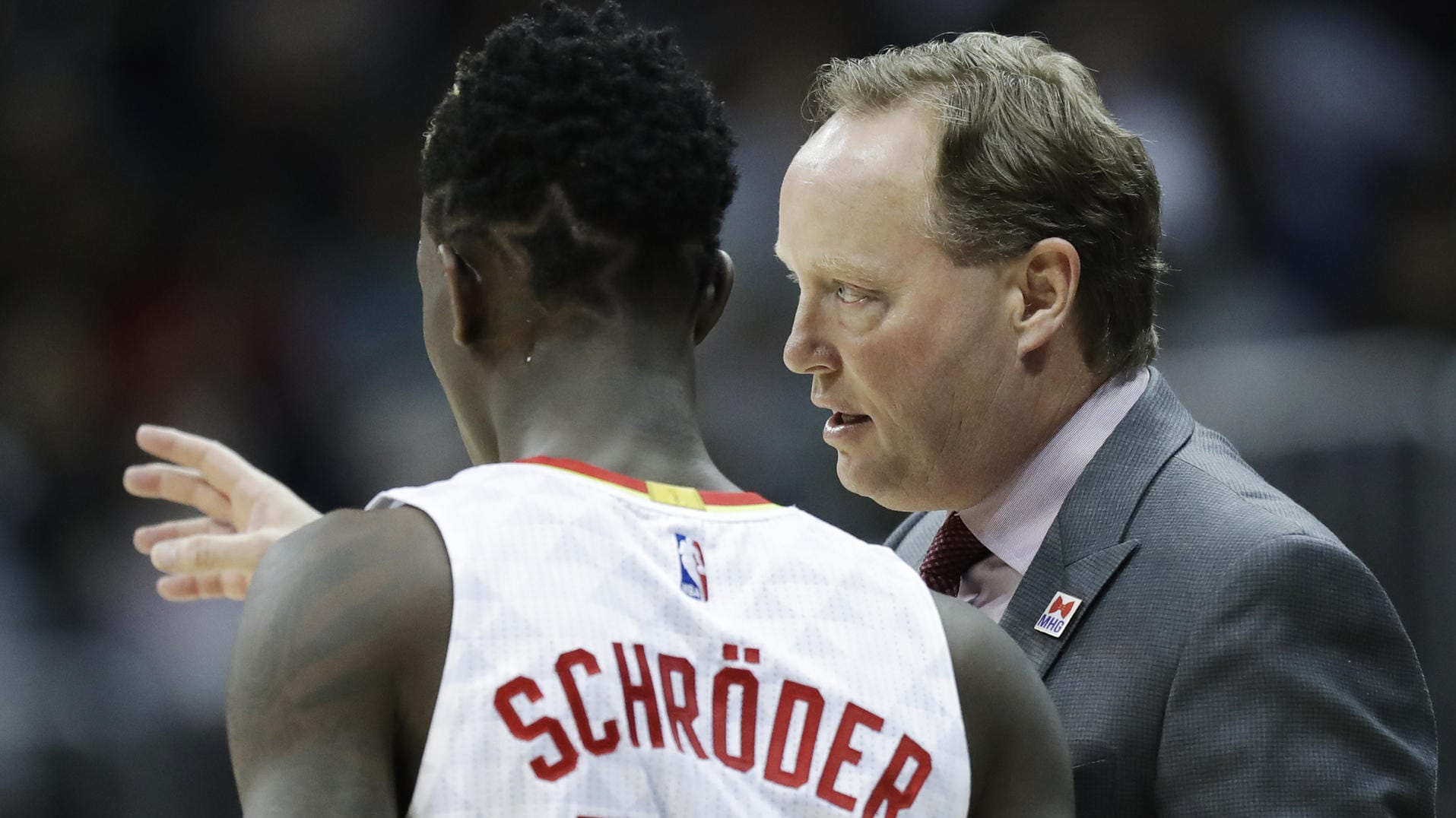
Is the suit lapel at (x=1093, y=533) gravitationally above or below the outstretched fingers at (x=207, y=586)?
above

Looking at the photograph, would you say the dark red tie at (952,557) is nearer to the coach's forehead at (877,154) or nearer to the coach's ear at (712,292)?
the coach's forehead at (877,154)

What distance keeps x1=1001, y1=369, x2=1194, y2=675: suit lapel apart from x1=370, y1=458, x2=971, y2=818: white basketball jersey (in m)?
0.84

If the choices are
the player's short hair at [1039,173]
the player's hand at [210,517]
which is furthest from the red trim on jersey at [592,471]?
the player's short hair at [1039,173]

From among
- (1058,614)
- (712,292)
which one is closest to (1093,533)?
(1058,614)

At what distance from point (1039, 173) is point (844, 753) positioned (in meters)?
1.48

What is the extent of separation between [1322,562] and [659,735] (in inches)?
49.0

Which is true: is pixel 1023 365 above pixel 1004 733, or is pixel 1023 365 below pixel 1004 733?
above

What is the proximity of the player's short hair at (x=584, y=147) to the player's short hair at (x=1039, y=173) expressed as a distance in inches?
42.7

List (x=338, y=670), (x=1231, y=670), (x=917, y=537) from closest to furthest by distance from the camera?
(x=338, y=670)
(x=1231, y=670)
(x=917, y=537)

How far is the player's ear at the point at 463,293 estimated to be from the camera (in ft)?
6.36

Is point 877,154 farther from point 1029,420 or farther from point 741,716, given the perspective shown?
point 741,716

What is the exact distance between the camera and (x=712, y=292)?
2.03m

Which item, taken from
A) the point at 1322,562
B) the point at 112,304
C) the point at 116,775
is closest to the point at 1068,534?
the point at 1322,562

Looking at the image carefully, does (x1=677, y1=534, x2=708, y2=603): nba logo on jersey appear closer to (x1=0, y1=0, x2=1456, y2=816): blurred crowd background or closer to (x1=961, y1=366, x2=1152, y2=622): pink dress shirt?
(x1=961, y1=366, x2=1152, y2=622): pink dress shirt
